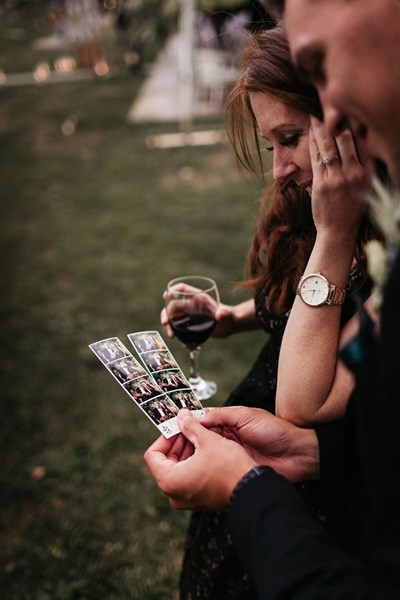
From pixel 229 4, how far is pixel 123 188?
4061 millimetres

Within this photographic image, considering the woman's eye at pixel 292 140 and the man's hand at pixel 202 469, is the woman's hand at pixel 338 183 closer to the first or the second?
the woman's eye at pixel 292 140

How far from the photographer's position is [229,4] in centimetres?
864

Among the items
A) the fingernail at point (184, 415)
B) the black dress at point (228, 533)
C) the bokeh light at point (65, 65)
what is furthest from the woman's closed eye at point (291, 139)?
the bokeh light at point (65, 65)

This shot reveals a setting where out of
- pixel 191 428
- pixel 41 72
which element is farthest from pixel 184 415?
pixel 41 72

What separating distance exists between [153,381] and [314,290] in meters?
0.52

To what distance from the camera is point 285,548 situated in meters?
0.96

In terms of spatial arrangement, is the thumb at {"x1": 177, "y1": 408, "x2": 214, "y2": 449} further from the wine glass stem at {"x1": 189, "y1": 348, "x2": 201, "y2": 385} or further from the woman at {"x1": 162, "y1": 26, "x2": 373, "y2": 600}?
the wine glass stem at {"x1": 189, "y1": 348, "x2": 201, "y2": 385}

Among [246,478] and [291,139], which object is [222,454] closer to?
[246,478]

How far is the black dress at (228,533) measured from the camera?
161 cm

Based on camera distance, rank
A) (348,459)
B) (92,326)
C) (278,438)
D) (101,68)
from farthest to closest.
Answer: (101,68) < (92,326) < (278,438) < (348,459)

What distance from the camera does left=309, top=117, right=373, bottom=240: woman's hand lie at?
1340 mm

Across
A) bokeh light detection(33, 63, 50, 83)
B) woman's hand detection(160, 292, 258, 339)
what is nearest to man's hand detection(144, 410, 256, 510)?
woman's hand detection(160, 292, 258, 339)

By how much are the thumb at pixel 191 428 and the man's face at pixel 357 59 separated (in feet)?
2.37

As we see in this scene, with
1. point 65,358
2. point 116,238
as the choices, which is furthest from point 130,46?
point 65,358
